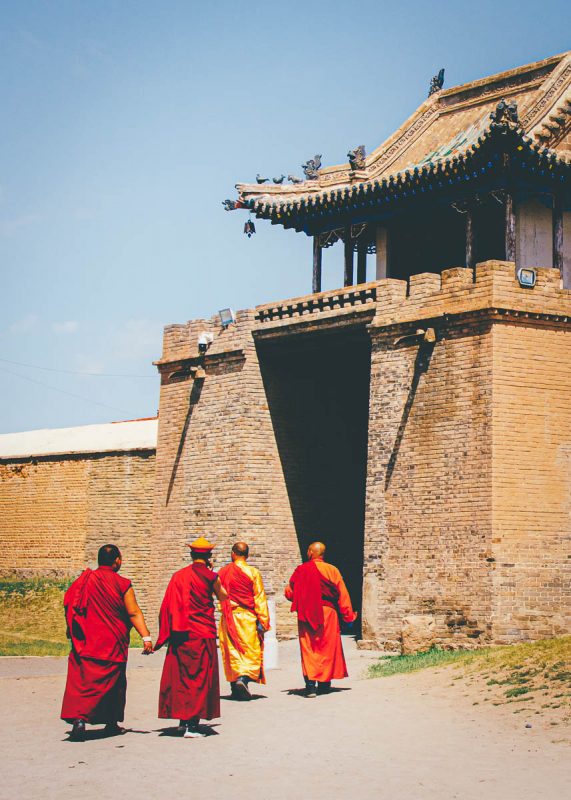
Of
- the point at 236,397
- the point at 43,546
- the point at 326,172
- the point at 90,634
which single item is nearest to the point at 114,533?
the point at 43,546

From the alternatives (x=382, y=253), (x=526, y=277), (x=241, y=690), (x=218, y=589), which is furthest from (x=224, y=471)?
(x=218, y=589)

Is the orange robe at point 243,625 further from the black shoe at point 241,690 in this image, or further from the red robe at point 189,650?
the red robe at point 189,650

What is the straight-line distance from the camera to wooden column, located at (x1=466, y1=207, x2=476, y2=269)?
19547 mm

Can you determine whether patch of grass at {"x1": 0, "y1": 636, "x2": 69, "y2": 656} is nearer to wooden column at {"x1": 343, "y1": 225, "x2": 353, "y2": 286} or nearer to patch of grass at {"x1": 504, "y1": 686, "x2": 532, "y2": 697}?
wooden column at {"x1": 343, "y1": 225, "x2": 353, "y2": 286}

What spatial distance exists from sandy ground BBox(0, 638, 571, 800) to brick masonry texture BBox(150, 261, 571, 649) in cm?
406

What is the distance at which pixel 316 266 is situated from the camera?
880 inches

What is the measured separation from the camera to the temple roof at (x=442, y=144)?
64.6ft

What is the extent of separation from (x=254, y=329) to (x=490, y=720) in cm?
1159

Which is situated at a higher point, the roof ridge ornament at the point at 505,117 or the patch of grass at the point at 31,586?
the roof ridge ornament at the point at 505,117

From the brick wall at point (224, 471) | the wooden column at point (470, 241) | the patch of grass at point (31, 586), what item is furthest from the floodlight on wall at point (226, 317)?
the patch of grass at point (31, 586)

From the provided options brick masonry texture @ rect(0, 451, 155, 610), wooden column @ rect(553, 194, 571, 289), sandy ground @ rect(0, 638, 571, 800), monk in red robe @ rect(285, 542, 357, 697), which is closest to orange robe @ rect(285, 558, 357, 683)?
monk in red robe @ rect(285, 542, 357, 697)

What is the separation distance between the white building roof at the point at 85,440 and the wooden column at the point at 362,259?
8.23m

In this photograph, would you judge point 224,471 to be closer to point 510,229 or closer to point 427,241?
point 427,241

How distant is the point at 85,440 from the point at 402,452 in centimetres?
1429
